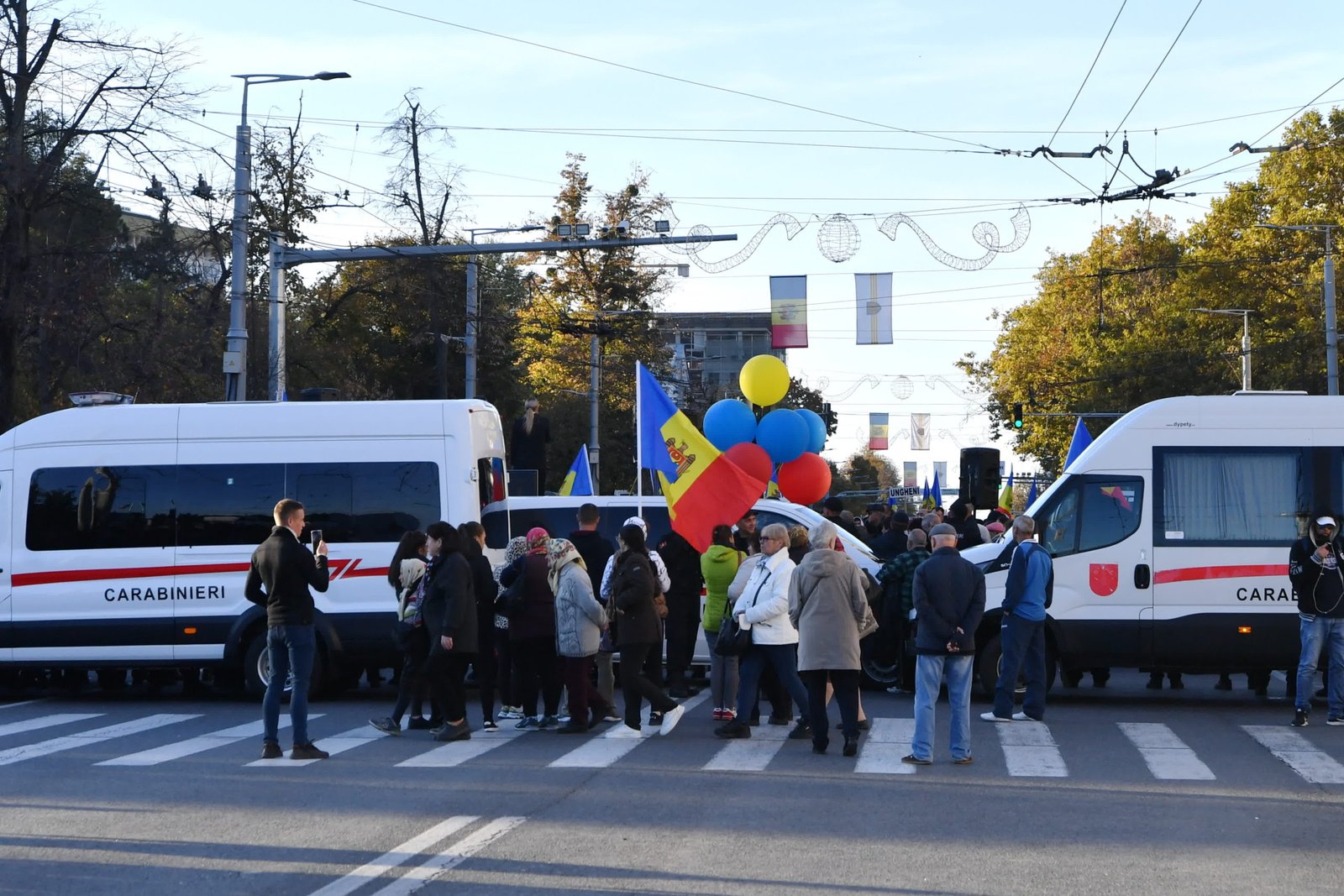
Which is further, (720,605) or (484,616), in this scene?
(720,605)

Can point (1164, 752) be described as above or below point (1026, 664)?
below

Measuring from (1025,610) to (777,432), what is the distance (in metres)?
12.1

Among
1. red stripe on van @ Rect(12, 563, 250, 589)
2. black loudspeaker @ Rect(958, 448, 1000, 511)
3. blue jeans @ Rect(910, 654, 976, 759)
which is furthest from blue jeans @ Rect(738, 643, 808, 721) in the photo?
black loudspeaker @ Rect(958, 448, 1000, 511)

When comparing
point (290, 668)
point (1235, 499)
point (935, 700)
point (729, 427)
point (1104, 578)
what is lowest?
point (935, 700)

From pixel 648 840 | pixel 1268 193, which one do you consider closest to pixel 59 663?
pixel 648 840

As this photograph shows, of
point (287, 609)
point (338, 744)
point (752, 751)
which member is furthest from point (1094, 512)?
point (287, 609)

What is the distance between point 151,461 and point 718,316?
133465mm

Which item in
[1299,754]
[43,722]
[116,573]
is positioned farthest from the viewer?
[116,573]

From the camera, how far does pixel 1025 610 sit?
47.2ft

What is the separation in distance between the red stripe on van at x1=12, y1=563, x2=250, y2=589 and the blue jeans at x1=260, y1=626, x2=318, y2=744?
452 cm

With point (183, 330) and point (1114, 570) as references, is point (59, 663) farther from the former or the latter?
point (183, 330)

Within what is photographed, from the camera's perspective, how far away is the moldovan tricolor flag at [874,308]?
30672 mm

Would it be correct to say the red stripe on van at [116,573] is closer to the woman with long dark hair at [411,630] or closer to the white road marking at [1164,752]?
the woman with long dark hair at [411,630]

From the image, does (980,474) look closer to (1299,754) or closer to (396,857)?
(1299,754)
